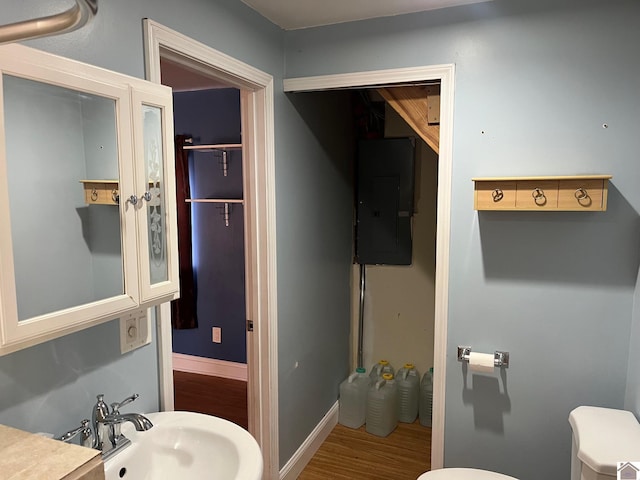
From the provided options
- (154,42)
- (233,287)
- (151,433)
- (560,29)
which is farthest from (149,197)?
(233,287)

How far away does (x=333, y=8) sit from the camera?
6.32 feet

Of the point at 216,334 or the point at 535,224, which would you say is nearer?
the point at 535,224

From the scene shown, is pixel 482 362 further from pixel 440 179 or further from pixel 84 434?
pixel 84 434

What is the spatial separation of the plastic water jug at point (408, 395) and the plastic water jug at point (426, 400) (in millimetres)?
59

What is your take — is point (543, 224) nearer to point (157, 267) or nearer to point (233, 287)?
point (157, 267)

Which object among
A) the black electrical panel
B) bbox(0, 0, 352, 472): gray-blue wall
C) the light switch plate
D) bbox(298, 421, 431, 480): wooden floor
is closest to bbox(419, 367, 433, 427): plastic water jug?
bbox(298, 421, 431, 480): wooden floor

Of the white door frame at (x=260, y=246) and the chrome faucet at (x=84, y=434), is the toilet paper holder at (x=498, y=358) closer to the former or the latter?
the white door frame at (x=260, y=246)

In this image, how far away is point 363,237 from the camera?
126 inches

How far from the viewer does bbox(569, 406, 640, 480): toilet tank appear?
1362 millimetres

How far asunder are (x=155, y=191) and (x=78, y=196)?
209 mm

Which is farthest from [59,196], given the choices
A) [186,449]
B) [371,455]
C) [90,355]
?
[371,455]

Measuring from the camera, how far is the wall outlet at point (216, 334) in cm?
378

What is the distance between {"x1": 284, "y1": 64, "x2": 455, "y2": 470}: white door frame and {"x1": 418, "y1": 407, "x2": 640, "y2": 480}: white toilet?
1.15 feet

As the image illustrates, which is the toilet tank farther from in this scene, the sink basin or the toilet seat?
the sink basin
